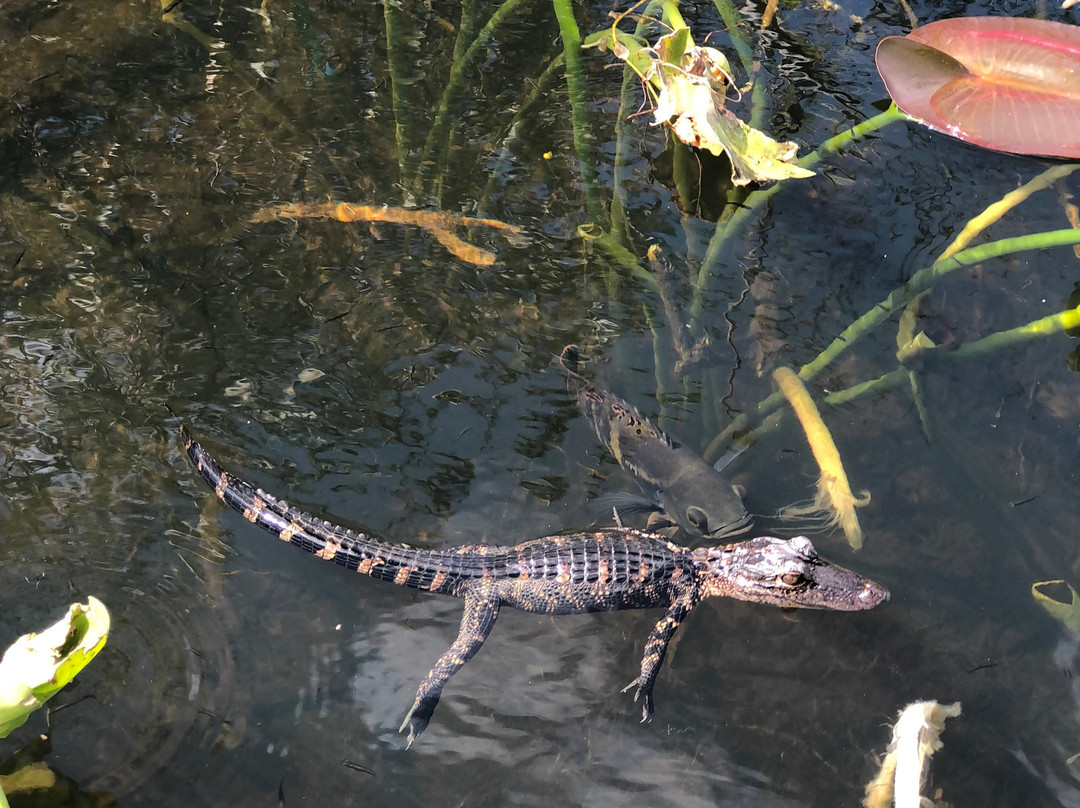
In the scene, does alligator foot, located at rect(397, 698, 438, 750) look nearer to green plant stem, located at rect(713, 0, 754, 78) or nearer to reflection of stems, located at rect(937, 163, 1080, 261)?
reflection of stems, located at rect(937, 163, 1080, 261)

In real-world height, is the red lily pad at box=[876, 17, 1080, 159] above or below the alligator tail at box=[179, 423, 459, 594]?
above

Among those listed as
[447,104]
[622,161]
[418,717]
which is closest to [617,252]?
[622,161]

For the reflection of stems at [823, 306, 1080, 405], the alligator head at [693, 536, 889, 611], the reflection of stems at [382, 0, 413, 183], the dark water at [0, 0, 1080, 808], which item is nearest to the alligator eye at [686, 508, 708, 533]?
the alligator head at [693, 536, 889, 611]

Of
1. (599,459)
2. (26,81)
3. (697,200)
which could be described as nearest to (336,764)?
(599,459)

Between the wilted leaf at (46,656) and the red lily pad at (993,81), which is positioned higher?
the red lily pad at (993,81)

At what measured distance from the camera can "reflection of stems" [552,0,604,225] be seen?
14.8 feet

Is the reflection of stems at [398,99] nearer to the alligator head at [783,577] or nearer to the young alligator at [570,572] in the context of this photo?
the young alligator at [570,572]

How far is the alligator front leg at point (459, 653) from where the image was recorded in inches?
134

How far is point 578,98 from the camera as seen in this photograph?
4637 mm

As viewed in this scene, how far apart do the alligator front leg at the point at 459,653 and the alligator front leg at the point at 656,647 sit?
25.0 inches

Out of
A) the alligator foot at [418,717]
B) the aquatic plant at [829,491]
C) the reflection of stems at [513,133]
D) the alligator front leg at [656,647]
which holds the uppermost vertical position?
the reflection of stems at [513,133]

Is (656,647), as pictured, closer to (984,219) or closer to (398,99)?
(984,219)

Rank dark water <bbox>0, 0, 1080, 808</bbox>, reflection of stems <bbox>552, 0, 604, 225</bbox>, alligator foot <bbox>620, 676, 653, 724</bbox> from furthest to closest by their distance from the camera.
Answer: reflection of stems <bbox>552, 0, 604, 225</bbox>
alligator foot <bbox>620, 676, 653, 724</bbox>
dark water <bbox>0, 0, 1080, 808</bbox>

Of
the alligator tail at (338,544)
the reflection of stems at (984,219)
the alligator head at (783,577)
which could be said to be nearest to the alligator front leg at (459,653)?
the alligator tail at (338,544)
